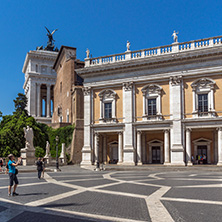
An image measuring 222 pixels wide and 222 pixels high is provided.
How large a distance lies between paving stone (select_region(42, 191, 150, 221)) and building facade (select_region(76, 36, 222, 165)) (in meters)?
22.4

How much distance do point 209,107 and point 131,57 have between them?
Result: 1079 cm

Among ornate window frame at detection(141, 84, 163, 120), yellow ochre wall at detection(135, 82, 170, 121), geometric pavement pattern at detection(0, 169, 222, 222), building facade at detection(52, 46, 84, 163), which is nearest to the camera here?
geometric pavement pattern at detection(0, 169, 222, 222)

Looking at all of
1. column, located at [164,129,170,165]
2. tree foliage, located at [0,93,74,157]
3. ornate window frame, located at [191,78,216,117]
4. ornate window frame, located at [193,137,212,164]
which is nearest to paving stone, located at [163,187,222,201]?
ornate window frame, located at [191,78,216,117]

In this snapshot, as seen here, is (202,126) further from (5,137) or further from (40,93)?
(40,93)

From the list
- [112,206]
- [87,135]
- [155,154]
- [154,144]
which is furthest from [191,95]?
[112,206]

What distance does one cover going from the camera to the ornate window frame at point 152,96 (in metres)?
34.4

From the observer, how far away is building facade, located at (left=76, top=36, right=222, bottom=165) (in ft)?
106

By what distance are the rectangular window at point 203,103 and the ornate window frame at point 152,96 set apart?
4.18 m

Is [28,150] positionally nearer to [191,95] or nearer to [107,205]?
[191,95]

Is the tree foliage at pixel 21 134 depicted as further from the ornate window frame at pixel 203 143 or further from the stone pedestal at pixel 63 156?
the ornate window frame at pixel 203 143

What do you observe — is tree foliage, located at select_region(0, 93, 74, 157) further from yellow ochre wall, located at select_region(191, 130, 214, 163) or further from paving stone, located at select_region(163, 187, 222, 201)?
paving stone, located at select_region(163, 187, 222, 201)

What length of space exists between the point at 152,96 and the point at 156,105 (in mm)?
1126

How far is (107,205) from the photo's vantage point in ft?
32.4

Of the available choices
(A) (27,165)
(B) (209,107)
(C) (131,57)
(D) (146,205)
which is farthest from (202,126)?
(D) (146,205)
